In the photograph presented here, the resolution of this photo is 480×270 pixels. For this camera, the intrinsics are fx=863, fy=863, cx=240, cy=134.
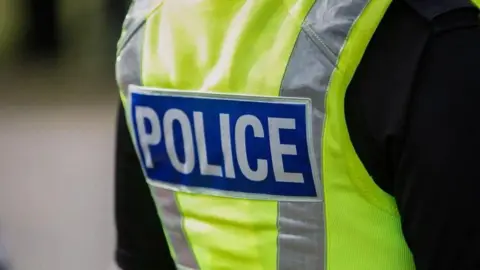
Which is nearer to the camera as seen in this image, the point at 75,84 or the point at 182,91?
the point at 182,91

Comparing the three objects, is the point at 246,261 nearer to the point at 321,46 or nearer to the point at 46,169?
the point at 321,46

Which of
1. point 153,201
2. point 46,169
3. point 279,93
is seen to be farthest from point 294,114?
point 46,169

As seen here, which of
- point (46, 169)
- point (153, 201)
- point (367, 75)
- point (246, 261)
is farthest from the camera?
point (46, 169)

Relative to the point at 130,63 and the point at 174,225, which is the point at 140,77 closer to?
the point at 130,63

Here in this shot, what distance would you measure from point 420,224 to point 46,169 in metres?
1.33

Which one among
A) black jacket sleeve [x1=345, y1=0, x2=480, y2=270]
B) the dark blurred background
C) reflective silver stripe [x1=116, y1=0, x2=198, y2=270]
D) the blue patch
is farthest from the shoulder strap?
the dark blurred background

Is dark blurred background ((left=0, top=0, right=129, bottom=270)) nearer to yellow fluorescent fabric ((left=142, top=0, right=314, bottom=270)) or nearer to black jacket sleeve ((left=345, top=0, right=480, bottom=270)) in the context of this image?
yellow fluorescent fabric ((left=142, top=0, right=314, bottom=270))

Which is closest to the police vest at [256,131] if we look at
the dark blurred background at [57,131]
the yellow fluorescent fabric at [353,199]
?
the yellow fluorescent fabric at [353,199]

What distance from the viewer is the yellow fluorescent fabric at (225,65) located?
643 mm

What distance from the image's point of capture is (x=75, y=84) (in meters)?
1.86

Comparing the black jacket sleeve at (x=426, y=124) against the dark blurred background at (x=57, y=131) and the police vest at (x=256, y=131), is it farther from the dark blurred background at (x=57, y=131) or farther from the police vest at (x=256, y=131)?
the dark blurred background at (x=57, y=131)

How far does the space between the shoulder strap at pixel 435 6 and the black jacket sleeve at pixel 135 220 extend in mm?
321

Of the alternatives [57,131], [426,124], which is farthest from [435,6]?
[57,131]

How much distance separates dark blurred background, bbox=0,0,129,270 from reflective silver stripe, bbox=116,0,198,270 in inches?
39.0
